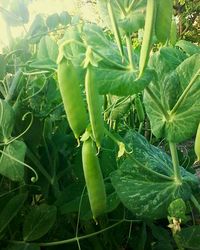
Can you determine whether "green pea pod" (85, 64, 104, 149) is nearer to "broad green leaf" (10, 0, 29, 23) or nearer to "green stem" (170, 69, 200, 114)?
Result: "green stem" (170, 69, 200, 114)

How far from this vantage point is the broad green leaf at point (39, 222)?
0.82 m

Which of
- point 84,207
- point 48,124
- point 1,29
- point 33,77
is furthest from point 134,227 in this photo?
point 1,29

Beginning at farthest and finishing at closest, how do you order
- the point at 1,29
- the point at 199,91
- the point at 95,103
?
1. the point at 1,29
2. the point at 199,91
3. the point at 95,103

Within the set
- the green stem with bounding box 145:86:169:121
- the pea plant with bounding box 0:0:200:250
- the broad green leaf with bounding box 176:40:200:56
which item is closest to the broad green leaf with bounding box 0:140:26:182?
the pea plant with bounding box 0:0:200:250

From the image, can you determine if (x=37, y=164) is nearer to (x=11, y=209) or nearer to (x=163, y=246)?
(x=11, y=209)

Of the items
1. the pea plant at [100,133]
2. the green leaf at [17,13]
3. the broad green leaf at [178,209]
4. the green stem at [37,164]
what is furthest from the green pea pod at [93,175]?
the green leaf at [17,13]

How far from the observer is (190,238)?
0.76 m

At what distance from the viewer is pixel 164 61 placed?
2.51 feet

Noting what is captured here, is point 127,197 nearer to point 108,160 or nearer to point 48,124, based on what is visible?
point 108,160

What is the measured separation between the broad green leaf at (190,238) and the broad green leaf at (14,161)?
30 cm

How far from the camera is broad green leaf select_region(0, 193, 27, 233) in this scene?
0.81 meters

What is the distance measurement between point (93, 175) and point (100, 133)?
0.26 feet

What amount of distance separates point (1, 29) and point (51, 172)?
12.9 inches

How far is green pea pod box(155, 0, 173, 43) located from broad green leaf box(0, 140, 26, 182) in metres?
0.29
